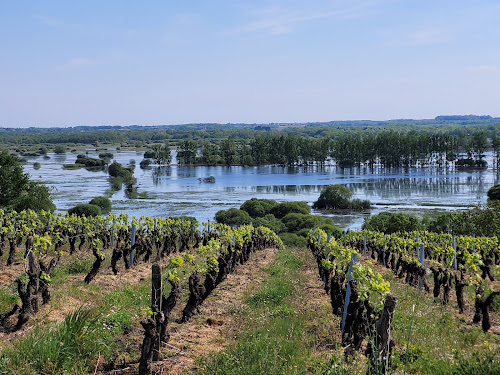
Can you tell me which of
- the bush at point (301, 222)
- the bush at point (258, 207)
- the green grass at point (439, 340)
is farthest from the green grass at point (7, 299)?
the bush at point (258, 207)

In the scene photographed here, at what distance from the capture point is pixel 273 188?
87.8 metres

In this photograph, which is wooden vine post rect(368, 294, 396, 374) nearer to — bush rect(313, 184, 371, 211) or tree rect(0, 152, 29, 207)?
tree rect(0, 152, 29, 207)

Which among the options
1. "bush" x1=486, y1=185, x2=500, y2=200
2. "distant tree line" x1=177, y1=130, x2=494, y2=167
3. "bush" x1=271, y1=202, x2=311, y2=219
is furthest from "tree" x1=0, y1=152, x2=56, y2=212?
"distant tree line" x1=177, y1=130, x2=494, y2=167

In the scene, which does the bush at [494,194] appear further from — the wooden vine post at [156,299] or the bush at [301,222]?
the wooden vine post at [156,299]

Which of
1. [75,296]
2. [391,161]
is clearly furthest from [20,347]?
[391,161]

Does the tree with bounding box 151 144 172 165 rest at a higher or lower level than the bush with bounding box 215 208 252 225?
higher

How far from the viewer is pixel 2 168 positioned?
39.4m

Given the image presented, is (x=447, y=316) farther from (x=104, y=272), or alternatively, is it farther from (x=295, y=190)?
(x=295, y=190)

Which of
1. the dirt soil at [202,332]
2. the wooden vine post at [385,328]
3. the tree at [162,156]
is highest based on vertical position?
the wooden vine post at [385,328]

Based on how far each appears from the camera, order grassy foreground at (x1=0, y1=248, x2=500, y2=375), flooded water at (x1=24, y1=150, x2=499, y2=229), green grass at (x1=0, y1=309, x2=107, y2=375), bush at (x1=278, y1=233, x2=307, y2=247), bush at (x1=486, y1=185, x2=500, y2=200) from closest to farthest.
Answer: green grass at (x1=0, y1=309, x2=107, y2=375), grassy foreground at (x1=0, y1=248, x2=500, y2=375), bush at (x1=278, y1=233, x2=307, y2=247), flooded water at (x1=24, y1=150, x2=499, y2=229), bush at (x1=486, y1=185, x2=500, y2=200)

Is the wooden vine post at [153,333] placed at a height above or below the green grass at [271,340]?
above

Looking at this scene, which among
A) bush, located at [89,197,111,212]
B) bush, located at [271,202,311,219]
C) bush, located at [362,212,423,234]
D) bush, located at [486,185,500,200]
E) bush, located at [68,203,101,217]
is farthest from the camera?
bush, located at [486,185,500,200]

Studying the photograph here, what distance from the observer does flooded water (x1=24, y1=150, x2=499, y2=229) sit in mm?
62906

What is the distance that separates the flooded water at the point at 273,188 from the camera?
206 feet
